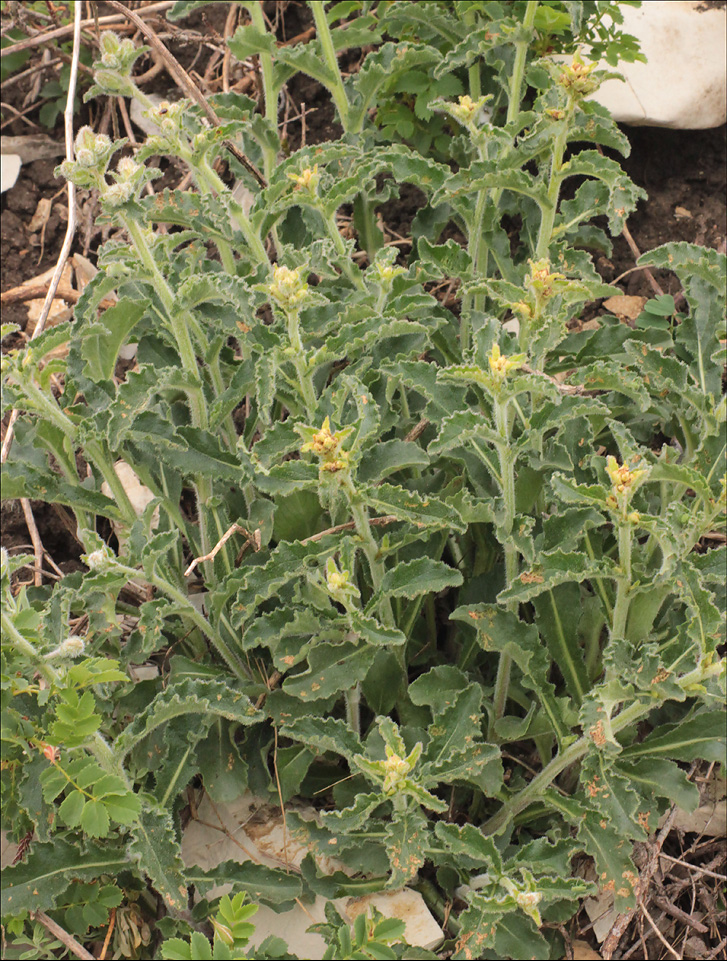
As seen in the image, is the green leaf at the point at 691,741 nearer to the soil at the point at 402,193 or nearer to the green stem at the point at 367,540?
the green stem at the point at 367,540

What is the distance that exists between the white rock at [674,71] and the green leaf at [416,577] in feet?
8.20

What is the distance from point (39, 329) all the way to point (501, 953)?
2.14 metres

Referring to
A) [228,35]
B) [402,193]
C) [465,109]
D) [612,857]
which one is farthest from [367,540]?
[228,35]

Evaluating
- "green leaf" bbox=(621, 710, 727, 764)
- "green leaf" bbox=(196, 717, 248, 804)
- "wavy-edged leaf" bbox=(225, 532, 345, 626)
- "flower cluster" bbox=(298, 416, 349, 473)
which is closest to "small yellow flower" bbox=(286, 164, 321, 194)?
"flower cluster" bbox=(298, 416, 349, 473)

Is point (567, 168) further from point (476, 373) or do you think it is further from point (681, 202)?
point (681, 202)

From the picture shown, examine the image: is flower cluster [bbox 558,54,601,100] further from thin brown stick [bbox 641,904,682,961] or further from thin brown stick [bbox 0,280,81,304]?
thin brown stick [bbox 0,280,81,304]

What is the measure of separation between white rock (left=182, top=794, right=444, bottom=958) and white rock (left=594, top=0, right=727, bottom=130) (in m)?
3.03

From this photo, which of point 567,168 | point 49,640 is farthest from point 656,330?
point 49,640

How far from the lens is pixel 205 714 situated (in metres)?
2.33

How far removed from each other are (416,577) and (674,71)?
2.84m

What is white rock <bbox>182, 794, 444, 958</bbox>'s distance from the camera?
7.56 ft

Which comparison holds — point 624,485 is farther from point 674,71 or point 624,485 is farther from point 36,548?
point 674,71

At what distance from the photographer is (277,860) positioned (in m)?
2.48

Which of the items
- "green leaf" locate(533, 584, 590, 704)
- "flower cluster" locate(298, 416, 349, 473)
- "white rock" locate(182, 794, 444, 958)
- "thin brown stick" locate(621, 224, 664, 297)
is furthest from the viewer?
"thin brown stick" locate(621, 224, 664, 297)
